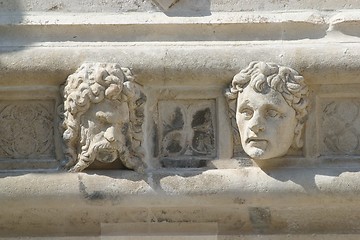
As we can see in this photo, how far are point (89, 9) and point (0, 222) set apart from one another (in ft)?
2.35

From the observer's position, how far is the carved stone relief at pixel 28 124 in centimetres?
306

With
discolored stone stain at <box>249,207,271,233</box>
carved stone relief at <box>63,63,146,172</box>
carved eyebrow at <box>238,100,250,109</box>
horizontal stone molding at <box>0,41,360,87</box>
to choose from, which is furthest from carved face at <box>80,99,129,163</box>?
discolored stone stain at <box>249,207,271,233</box>

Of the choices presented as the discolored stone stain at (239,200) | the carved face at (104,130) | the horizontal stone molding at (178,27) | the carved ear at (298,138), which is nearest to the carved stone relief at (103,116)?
the carved face at (104,130)

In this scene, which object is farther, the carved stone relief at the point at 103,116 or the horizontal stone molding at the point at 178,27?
the horizontal stone molding at the point at 178,27

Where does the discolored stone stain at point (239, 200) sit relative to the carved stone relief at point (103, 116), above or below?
below

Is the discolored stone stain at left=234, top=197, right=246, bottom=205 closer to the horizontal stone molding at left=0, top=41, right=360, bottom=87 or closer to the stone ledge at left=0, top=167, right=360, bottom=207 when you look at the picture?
the stone ledge at left=0, top=167, right=360, bottom=207

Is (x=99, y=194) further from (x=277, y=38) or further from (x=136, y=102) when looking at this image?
(x=277, y=38)

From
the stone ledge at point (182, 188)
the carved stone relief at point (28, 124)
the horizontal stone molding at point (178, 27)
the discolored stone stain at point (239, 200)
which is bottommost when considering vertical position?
the discolored stone stain at point (239, 200)

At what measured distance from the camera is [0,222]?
3.05m

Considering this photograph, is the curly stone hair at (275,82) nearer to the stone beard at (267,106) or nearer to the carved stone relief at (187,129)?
the stone beard at (267,106)

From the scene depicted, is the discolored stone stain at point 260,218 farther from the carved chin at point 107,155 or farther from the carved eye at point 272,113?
the carved chin at point 107,155

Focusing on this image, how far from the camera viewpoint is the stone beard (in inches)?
116

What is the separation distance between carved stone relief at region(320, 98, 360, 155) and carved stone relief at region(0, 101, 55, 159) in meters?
0.85

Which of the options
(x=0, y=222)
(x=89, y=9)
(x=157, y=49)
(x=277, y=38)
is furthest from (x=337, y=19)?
(x=0, y=222)
